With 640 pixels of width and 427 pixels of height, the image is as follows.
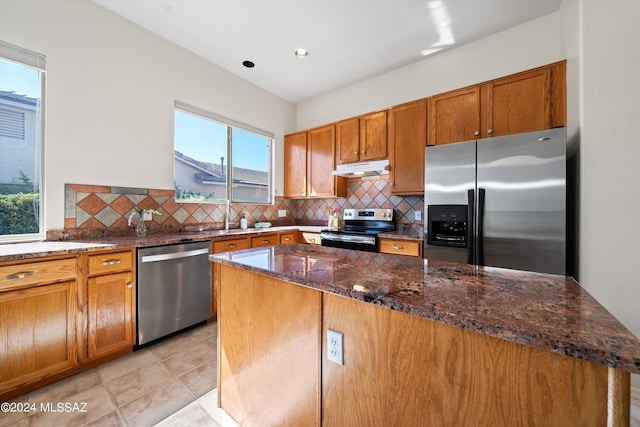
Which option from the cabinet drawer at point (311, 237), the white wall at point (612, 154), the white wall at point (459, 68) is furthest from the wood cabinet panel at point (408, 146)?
the white wall at point (612, 154)

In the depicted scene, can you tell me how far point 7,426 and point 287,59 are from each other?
12.0ft

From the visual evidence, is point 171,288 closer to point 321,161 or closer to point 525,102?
point 321,161

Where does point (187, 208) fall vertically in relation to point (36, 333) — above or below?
above

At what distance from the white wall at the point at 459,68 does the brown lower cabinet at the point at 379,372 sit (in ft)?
9.60

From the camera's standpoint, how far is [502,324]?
57 cm

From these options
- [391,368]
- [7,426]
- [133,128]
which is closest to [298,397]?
[391,368]

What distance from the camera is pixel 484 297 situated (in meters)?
0.74

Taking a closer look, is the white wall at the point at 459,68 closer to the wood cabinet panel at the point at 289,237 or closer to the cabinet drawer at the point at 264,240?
the wood cabinet panel at the point at 289,237

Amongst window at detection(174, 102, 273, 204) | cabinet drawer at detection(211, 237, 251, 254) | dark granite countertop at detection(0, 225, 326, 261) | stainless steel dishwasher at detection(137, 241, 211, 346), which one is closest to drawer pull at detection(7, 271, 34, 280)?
dark granite countertop at detection(0, 225, 326, 261)

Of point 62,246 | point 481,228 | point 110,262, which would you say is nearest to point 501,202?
point 481,228

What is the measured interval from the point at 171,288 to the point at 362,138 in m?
2.73

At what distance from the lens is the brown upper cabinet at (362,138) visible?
Answer: 10.5 feet

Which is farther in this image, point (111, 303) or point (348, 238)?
point (348, 238)

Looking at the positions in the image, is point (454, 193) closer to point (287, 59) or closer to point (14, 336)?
point (287, 59)
